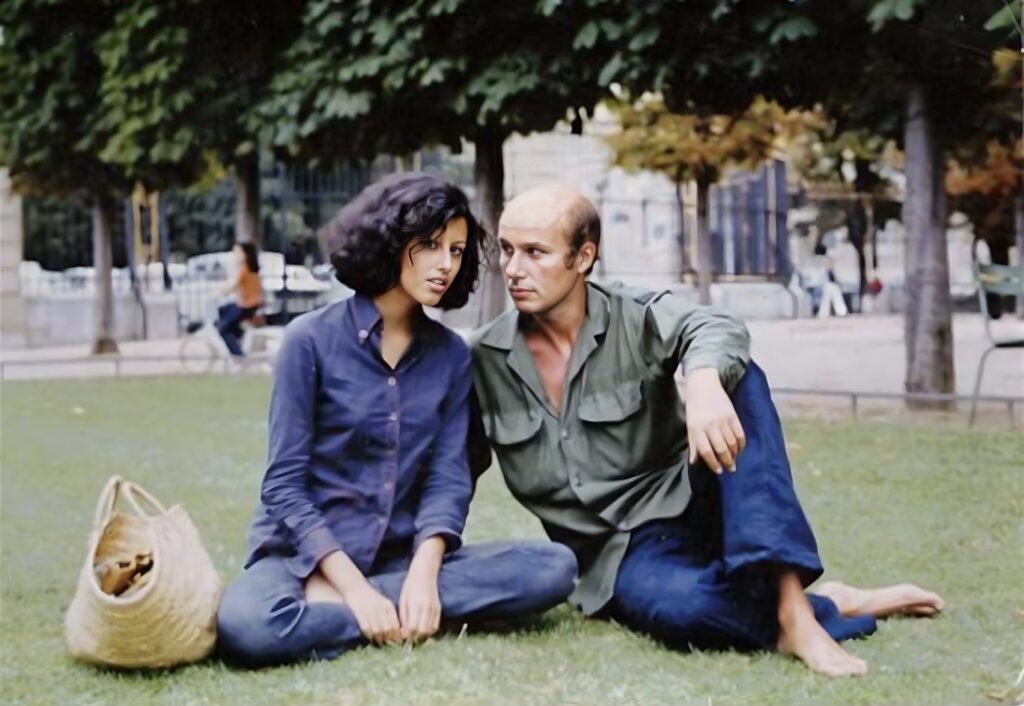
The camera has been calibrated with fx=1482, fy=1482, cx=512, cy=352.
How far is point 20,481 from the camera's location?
7426 mm

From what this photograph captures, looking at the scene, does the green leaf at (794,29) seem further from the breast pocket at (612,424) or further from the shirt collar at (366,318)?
the shirt collar at (366,318)

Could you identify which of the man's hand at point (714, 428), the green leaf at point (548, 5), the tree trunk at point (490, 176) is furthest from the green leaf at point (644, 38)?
the man's hand at point (714, 428)

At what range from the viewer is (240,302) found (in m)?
14.6

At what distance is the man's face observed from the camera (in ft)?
11.7

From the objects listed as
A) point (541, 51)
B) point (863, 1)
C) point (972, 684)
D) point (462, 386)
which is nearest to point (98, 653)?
point (462, 386)

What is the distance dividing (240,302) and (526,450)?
1123 centimetres

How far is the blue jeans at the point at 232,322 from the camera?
14.6m

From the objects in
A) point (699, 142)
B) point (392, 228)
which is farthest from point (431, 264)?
point (699, 142)

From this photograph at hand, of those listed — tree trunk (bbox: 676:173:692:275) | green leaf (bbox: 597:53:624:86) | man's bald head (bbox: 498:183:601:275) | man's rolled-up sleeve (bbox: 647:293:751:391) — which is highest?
green leaf (bbox: 597:53:624:86)

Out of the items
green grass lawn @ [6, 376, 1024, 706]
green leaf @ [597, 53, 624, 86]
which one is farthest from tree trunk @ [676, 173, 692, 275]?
green grass lawn @ [6, 376, 1024, 706]

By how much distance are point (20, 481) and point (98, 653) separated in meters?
4.33

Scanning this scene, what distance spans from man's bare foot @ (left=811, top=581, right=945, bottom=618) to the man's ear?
1.06 metres

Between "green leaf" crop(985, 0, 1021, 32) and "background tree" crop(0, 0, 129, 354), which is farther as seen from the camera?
"background tree" crop(0, 0, 129, 354)

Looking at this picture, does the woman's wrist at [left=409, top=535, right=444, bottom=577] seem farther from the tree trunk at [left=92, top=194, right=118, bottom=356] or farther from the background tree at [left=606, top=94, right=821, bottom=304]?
the tree trunk at [left=92, top=194, right=118, bottom=356]
